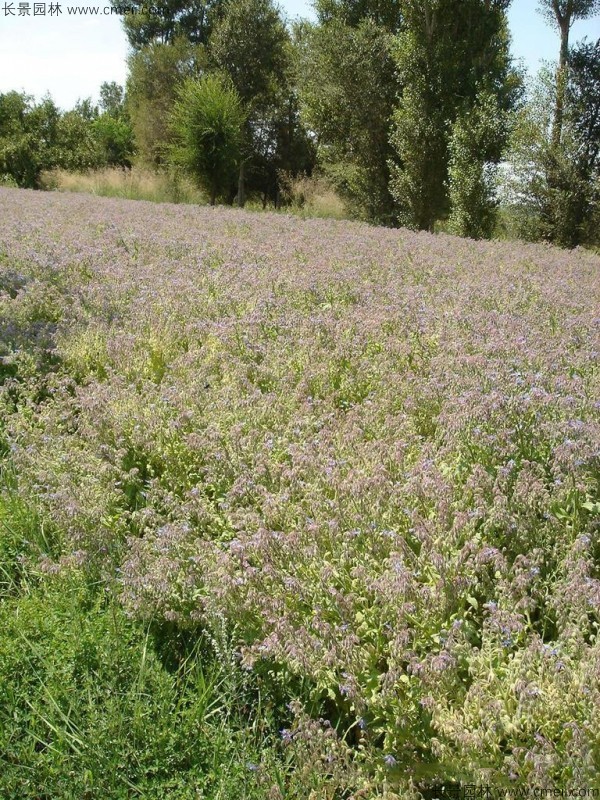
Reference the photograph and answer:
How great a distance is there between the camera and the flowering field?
2121 mm

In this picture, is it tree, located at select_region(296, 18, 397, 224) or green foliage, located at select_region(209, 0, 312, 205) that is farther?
green foliage, located at select_region(209, 0, 312, 205)

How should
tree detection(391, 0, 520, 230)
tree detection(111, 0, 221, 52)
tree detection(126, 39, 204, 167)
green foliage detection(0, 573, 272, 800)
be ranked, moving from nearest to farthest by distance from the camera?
1. green foliage detection(0, 573, 272, 800)
2. tree detection(391, 0, 520, 230)
3. tree detection(126, 39, 204, 167)
4. tree detection(111, 0, 221, 52)

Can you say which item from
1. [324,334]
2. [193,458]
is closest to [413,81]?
[324,334]

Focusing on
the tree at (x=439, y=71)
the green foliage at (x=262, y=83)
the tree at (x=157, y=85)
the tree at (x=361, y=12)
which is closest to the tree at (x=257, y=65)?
the green foliage at (x=262, y=83)

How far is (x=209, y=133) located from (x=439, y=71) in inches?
331

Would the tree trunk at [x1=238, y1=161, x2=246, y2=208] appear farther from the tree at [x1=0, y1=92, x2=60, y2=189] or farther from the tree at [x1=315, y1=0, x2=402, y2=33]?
the tree at [x1=0, y1=92, x2=60, y2=189]

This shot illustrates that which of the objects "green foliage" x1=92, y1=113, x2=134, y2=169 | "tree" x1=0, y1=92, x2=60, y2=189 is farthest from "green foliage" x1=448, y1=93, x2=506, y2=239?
"green foliage" x1=92, y1=113, x2=134, y2=169

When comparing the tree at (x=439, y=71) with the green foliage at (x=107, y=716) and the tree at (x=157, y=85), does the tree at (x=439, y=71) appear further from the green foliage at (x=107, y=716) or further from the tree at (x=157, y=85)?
the green foliage at (x=107, y=716)

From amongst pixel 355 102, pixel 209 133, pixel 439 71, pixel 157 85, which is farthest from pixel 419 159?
pixel 157 85

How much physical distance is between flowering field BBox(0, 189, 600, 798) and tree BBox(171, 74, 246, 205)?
19.6 m

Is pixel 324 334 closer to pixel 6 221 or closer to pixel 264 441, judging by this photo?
pixel 264 441

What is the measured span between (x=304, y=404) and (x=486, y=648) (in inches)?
77.9

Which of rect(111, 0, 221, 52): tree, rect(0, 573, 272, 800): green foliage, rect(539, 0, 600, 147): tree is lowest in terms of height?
rect(0, 573, 272, 800): green foliage

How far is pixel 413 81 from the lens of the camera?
1927 cm
